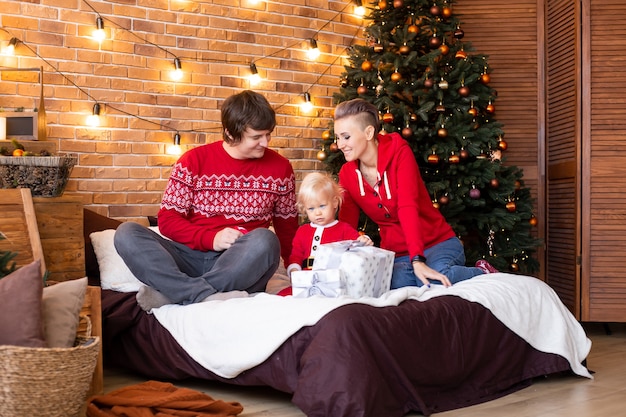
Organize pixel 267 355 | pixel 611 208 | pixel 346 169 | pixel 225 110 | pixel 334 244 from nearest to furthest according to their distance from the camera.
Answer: pixel 267 355 → pixel 334 244 → pixel 225 110 → pixel 346 169 → pixel 611 208

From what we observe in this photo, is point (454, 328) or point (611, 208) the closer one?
point (454, 328)

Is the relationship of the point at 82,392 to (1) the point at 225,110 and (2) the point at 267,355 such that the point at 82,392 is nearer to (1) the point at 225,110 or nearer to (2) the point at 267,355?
(2) the point at 267,355

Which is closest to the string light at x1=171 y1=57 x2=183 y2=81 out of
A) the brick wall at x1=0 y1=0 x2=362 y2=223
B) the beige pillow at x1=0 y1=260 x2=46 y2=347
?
the brick wall at x1=0 y1=0 x2=362 y2=223

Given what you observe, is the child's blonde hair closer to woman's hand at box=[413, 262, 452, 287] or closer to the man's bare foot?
woman's hand at box=[413, 262, 452, 287]

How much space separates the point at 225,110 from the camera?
3.32 metres

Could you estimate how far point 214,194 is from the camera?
3.38 meters

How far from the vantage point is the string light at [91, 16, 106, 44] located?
411 cm

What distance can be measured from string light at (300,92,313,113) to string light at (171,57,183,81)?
886 millimetres

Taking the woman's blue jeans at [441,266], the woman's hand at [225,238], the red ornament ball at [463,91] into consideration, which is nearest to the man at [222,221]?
the woman's hand at [225,238]

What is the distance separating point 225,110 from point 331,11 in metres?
2.13

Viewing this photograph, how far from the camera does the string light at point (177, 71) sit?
443cm

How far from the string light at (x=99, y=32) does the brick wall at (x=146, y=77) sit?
24 mm

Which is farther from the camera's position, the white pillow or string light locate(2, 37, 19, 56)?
string light locate(2, 37, 19, 56)

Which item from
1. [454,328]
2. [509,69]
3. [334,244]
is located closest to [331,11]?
[509,69]
